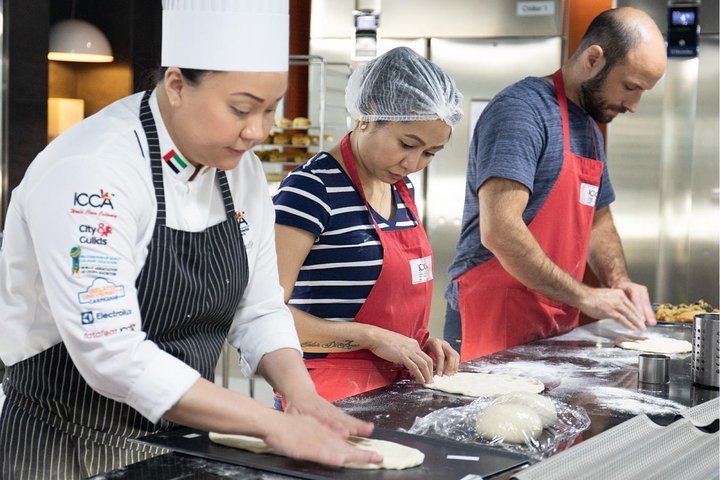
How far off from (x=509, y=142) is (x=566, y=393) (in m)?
0.94

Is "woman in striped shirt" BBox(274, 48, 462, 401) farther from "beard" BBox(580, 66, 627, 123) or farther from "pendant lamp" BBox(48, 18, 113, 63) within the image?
"pendant lamp" BBox(48, 18, 113, 63)

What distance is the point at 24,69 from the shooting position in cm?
521

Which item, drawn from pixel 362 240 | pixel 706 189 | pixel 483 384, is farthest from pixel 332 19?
pixel 483 384

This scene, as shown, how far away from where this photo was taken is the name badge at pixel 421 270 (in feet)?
7.30

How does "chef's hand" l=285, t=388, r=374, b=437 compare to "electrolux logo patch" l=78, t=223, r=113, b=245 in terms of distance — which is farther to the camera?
"chef's hand" l=285, t=388, r=374, b=437

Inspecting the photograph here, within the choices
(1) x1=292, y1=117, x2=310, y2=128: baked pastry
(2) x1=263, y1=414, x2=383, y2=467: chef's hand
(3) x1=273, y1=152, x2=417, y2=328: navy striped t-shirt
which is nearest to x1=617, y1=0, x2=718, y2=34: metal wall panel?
(1) x1=292, y1=117, x2=310, y2=128: baked pastry

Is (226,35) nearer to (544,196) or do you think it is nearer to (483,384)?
(483,384)

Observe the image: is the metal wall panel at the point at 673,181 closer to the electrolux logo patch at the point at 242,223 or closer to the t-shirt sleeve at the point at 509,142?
the t-shirt sleeve at the point at 509,142

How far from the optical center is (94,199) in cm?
133

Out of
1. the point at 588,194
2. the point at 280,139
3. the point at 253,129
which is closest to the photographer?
the point at 253,129

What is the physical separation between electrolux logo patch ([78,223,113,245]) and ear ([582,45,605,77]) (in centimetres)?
187

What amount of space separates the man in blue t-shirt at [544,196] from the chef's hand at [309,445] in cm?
139

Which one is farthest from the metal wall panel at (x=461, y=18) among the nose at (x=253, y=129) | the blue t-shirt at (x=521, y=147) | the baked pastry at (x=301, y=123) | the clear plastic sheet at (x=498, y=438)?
the nose at (x=253, y=129)

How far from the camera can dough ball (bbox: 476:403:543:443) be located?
153cm
